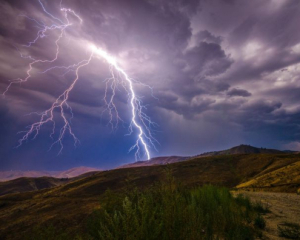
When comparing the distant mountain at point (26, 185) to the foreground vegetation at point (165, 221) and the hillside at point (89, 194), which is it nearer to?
the hillside at point (89, 194)

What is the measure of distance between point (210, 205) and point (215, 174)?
26243 mm

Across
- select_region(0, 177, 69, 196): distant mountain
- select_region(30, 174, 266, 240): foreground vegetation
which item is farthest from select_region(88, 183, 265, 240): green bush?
select_region(0, 177, 69, 196): distant mountain

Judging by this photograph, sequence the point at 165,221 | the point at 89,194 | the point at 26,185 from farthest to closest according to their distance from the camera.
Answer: the point at 26,185
the point at 89,194
the point at 165,221

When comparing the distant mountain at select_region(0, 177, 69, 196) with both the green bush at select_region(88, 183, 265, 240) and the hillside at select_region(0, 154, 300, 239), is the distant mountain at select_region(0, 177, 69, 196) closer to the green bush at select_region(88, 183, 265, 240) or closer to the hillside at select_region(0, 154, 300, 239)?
the hillside at select_region(0, 154, 300, 239)

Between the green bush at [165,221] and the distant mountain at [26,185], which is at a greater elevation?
the distant mountain at [26,185]

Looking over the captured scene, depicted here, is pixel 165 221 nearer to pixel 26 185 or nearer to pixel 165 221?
pixel 165 221

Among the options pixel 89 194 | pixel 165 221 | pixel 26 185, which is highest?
pixel 26 185

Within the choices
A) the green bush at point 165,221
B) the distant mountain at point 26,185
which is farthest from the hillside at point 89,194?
the distant mountain at point 26,185

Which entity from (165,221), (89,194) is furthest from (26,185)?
(165,221)

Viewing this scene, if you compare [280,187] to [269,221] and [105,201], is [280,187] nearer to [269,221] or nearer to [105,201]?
[269,221]

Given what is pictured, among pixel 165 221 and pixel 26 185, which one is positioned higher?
pixel 26 185

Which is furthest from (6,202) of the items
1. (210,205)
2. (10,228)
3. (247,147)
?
(247,147)

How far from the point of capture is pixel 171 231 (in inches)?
102

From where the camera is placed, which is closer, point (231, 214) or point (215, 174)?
point (231, 214)
